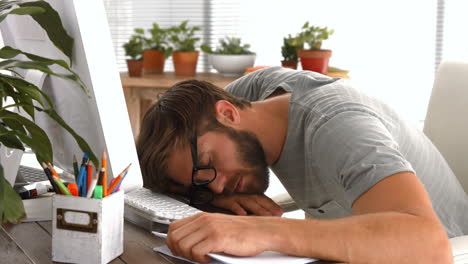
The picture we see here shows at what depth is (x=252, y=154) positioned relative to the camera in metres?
1.42

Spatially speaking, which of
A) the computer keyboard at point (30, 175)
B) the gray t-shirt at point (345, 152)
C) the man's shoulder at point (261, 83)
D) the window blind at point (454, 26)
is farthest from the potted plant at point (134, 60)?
the window blind at point (454, 26)

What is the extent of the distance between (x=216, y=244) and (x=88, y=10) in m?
0.37

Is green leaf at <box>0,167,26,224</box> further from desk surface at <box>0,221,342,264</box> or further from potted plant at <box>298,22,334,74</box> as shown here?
potted plant at <box>298,22,334,74</box>

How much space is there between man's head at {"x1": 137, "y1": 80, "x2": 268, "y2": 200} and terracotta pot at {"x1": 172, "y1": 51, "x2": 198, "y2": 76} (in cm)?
213

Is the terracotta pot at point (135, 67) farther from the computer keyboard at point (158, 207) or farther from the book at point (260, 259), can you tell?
the book at point (260, 259)

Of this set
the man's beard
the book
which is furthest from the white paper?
the man's beard

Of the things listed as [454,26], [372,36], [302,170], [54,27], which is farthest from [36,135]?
[454,26]

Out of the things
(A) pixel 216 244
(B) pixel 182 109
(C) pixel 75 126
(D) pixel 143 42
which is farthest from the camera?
(D) pixel 143 42

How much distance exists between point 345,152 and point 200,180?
12.1 inches

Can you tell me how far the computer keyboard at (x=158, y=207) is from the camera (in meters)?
1.03

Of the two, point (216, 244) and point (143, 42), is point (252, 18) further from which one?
point (216, 244)

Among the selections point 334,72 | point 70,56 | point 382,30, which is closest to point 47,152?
point 70,56

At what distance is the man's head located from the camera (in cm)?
128

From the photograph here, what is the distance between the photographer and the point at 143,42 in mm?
3729
